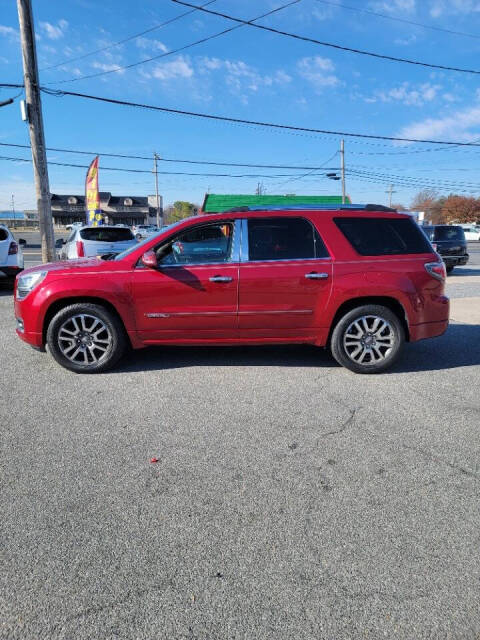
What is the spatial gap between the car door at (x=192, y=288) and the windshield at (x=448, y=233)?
13714mm

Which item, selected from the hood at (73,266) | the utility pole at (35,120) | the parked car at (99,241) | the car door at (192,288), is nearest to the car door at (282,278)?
the car door at (192,288)

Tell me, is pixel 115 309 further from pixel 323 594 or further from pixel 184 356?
pixel 323 594

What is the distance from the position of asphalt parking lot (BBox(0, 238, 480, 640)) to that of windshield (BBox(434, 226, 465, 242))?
13.3m

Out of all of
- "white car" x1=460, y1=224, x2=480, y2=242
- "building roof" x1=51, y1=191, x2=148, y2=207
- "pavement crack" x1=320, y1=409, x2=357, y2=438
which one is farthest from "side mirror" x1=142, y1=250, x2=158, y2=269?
"building roof" x1=51, y1=191, x2=148, y2=207

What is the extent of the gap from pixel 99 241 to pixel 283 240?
831cm

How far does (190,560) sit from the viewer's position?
201 cm

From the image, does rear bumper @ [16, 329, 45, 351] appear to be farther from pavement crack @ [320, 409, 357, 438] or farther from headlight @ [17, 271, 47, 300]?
pavement crack @ [320, 409, 357, 438]

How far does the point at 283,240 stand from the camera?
4.56 meters

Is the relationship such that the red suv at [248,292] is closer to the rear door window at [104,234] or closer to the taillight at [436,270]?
the taillight at [436,270]

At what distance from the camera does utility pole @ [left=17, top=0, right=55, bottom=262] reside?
1186cm

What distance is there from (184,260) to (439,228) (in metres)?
14.5

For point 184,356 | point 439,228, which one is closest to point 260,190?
point 439,228

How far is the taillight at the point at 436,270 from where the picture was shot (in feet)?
15.0

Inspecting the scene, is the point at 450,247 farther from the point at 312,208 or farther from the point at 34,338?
the point at 34,338
